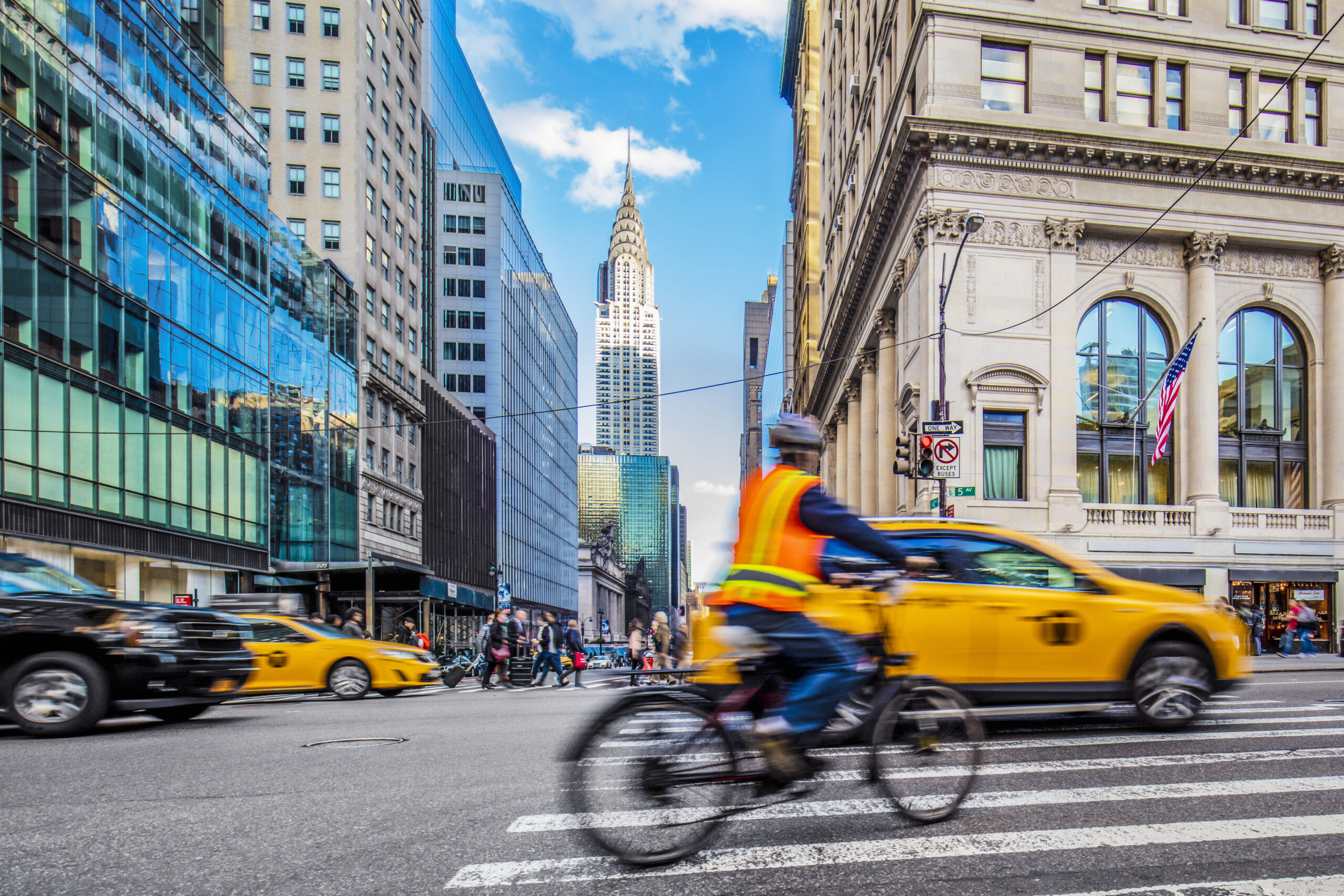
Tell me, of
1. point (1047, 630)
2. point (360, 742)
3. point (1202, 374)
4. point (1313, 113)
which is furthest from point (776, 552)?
point (1313, 113)

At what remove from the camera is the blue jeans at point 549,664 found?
19391 millimetres

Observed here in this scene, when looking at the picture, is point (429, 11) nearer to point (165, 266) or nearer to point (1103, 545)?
point (165, 266)

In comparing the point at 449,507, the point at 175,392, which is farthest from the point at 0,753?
the point at 449,507

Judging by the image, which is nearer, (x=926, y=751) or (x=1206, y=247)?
(x=926, y=751)

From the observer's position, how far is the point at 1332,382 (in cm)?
3039

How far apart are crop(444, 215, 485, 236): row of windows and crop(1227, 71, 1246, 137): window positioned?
62.7 metres

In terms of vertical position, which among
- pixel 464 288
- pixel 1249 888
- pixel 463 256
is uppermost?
pixel 463 256

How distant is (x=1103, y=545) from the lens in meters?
27.7

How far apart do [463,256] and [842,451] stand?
44896 millimetres

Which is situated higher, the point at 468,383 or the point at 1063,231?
the point at 468,383

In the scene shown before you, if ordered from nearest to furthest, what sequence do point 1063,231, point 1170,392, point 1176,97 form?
point 1170,392, point 1063,231, point 1176,97

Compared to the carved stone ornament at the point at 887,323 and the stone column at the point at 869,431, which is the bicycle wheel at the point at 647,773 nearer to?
the carved stone ornament at the point at 887,323

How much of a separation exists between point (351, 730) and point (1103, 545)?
24593mm

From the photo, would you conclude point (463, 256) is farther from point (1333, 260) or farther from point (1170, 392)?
point (1170, 392)
